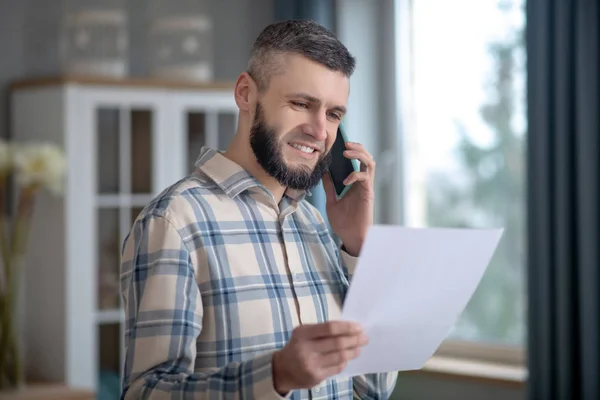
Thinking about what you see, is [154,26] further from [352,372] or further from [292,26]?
[352,372]

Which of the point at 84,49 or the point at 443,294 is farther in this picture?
the point at 84,49

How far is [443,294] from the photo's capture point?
1.27 meters

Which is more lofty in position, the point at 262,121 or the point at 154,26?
the point at 154,26

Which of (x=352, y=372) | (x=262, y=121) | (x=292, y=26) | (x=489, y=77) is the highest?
(x=489, y=77)

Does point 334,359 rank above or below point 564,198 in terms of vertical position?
below

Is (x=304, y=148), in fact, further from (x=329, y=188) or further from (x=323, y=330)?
(x=323, y=330)

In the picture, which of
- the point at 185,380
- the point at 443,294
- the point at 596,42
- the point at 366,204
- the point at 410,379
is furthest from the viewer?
the point at 410,379

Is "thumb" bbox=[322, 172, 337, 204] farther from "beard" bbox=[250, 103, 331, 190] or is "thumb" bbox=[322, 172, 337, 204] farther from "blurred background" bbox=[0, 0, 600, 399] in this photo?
"blurred background" bbox=[0, 0, 600, 399]

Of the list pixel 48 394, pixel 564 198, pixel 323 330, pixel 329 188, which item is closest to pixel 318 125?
pixel 329 188

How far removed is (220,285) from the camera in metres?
1.29

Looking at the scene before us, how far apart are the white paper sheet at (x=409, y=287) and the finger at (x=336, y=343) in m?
0.04

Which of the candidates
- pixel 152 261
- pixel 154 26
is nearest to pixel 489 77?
pixel 154 26

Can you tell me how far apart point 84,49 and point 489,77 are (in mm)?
1822

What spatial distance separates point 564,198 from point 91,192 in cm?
198
